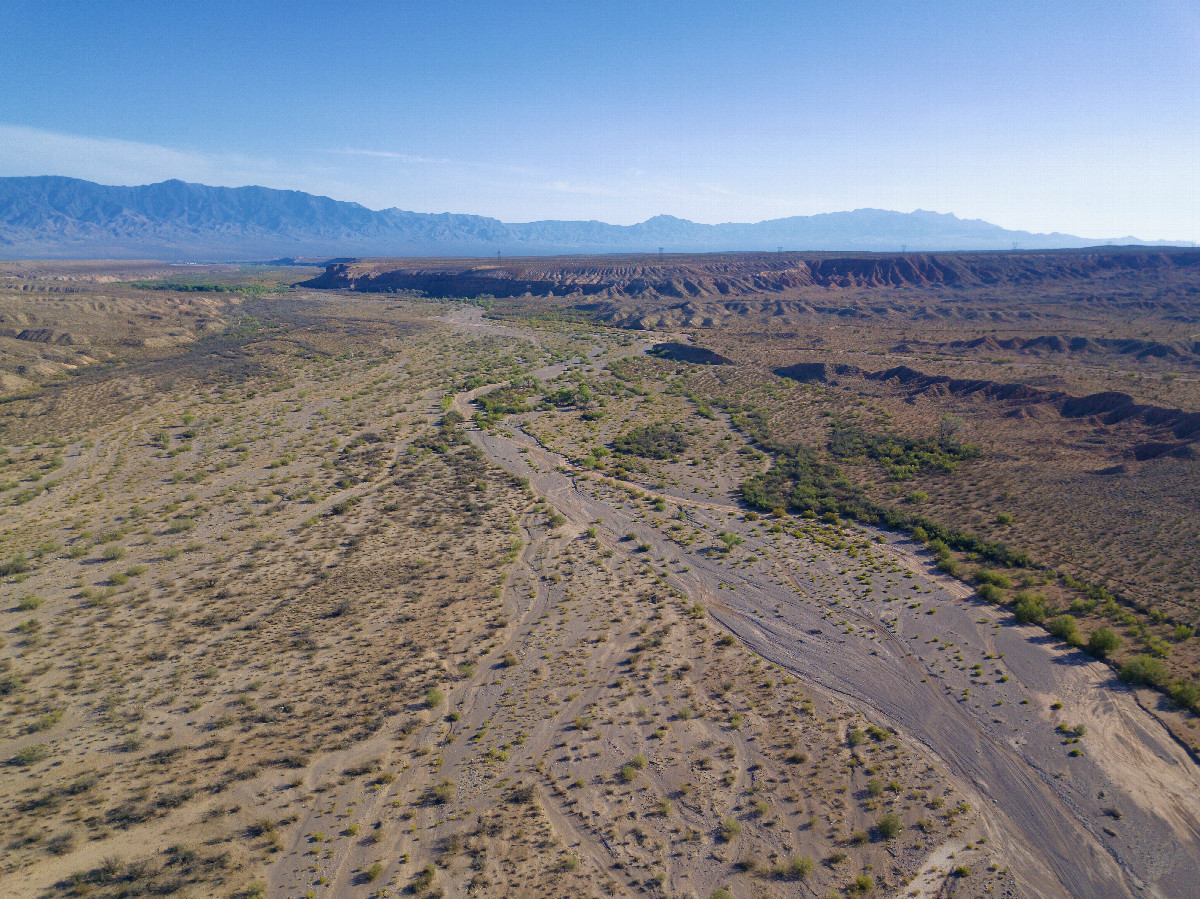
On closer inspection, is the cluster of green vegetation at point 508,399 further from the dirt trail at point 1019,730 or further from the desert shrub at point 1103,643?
the desert shrub at point 1103,643

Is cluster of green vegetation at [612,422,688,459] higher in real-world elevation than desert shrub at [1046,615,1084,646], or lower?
higher

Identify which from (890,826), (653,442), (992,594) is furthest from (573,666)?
(653,442)

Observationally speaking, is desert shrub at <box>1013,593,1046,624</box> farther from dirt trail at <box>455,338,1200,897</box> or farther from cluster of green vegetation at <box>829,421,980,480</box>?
cluster of green vegetation at <box>829,421,980,480</box>

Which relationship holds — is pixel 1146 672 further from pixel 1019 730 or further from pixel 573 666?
pixel 573 666

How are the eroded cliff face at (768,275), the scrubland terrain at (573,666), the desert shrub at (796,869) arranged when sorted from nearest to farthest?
the desert shrub at (796,869)
the scrubland terrain at (573,666)
the eroded cliff face at (768,275)

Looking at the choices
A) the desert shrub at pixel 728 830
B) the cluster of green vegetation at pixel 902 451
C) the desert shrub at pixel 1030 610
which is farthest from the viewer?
the cluster of green vegetation at pixel 902 451

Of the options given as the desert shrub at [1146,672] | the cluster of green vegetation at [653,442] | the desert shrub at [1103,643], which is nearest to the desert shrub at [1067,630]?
the desert shrub at [1103,643]

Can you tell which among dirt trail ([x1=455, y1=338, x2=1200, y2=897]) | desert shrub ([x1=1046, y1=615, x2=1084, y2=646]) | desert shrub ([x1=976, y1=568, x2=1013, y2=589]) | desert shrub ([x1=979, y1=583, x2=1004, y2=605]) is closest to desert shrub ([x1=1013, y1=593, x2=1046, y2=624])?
desert shrub ([x1=1046, y1=615, x2=1084, y2=646])

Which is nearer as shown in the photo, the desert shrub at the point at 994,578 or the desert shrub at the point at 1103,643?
the desert shrub at the point at 1103,643
